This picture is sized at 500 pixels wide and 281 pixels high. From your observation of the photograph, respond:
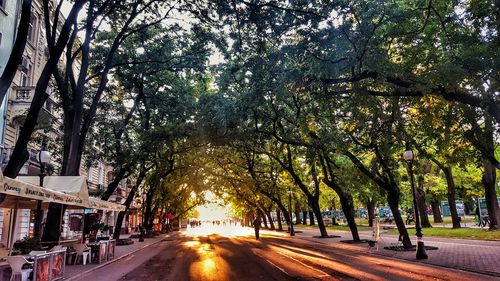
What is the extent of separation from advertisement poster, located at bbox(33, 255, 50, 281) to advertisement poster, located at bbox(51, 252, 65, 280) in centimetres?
53

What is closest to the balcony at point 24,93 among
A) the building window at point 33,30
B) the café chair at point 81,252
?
the building window at point 33,30

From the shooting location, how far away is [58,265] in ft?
42.3

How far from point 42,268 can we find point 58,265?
1.48 meters

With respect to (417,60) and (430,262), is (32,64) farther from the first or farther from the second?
(430,262)

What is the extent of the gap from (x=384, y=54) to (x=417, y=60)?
8.64 feet

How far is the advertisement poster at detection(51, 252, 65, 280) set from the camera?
1244 cm

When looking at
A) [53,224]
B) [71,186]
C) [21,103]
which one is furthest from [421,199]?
[21,103]

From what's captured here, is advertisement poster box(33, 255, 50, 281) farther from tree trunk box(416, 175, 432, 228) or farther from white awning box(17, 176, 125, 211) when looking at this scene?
tree trunk box(416, 175, 432, 228)

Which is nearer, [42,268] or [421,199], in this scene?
[42,268]

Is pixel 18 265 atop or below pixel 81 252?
atop

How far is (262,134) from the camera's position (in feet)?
88.6

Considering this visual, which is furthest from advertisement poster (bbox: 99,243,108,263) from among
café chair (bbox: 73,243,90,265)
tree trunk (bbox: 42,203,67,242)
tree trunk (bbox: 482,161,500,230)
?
tree trunk (bbox: 482,161,500,230)

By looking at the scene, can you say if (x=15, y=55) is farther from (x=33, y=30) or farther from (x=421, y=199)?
(x=421, y=199)

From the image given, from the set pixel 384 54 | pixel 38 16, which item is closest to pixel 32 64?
pixel 38 16
